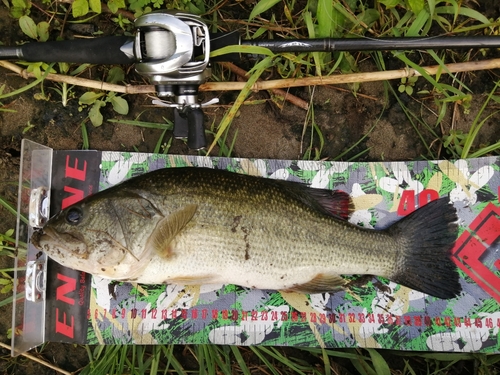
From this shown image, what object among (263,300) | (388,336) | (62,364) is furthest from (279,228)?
(62,364)

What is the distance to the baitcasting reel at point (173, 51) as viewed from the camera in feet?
7.33

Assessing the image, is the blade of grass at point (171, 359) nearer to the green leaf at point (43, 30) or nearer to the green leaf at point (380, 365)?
the green leaf at point (380, 365)

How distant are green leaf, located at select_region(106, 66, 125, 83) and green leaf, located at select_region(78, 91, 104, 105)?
5.3 inches

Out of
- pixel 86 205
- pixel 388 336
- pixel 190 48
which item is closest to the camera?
pixel 190 48

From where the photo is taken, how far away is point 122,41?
2463mm

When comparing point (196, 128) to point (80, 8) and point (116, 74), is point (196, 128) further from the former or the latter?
point (80, 8)

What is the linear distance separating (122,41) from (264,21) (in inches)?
41.5

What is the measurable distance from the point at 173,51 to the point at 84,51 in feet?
2.15

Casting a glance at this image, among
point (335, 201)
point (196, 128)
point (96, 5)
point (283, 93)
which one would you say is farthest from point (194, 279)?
point (96, 5)

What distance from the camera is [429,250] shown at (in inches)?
107

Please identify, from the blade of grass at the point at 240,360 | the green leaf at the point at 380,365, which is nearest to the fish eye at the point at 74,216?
the blade of grass at the point at 240,360

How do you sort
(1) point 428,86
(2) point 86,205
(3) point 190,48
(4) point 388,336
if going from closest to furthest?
(3) point 190,48
(2) point 86,205
(4) point 388,336
(1) point 428,86

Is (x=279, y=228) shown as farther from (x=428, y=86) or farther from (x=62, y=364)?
(x=62, y=364)

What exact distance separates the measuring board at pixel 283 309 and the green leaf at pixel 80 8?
3.17 ft
